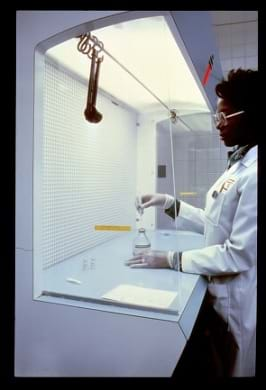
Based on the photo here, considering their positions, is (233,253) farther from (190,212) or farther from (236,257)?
(190,212)

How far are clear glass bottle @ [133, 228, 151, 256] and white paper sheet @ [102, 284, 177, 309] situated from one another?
1.24 feet

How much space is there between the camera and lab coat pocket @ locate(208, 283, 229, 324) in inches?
44.3

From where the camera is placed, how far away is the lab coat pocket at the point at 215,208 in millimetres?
1124

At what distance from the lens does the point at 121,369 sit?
2.68 ft

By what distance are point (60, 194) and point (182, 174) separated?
68 cm

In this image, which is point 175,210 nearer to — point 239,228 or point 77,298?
point 239,228

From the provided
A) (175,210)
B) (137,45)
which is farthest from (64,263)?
(137,45)

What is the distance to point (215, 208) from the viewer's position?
1.15 metres

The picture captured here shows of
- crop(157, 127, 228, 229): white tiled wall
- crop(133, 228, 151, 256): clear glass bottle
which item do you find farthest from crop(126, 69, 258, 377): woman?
crop(157, 127, 228, 229): white tiled wall

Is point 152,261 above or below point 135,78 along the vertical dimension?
below

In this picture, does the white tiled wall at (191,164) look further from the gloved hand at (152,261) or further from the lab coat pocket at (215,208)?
the gloved hand at (152,261)

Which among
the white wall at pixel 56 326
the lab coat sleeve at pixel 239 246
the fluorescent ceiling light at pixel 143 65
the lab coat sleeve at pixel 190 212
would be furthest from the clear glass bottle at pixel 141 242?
the fluorescent ceiling light at pixel 143 65

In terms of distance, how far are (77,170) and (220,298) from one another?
781 millimetres

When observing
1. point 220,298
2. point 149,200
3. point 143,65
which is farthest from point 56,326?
point 143,65
